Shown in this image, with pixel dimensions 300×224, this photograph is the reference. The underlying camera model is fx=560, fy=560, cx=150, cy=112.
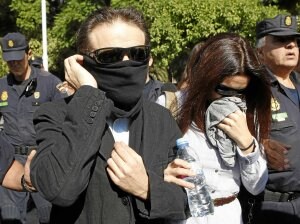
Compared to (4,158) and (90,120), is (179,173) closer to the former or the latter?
(90,120)

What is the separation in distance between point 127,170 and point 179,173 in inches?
7.6

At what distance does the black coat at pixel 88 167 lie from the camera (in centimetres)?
169

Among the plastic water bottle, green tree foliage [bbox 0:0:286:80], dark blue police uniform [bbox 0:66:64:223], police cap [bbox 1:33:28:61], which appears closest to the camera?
the plastic water bottle

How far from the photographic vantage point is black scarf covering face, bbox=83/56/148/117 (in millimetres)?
1829

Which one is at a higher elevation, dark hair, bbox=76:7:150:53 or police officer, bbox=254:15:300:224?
dark hair, bbox=76:7:150:53

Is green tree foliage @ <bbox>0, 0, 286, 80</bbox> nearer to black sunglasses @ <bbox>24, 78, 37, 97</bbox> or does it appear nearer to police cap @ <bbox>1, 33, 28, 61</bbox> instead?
police cap @ <bbox>1, 33, 28, 61</bbox>

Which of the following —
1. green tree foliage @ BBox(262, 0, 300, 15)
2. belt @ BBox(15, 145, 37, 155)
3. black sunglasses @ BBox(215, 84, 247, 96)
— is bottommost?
green tree foliage @ BBox(262, 0, 300, 15)

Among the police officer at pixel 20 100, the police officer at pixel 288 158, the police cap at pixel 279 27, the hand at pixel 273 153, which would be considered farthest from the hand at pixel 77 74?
the police officer at pixel 20 100

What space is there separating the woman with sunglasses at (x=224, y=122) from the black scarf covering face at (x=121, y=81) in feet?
1.98

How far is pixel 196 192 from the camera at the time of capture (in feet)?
6.75

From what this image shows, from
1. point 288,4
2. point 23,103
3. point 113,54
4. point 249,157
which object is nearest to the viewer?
point 113,54

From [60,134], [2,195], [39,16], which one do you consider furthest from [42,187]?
[39,16]

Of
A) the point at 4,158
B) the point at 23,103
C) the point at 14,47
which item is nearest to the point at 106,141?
the point at 4,158

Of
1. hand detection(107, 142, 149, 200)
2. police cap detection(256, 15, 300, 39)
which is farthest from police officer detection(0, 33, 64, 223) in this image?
hand detection(107, 142, 149, 200)
